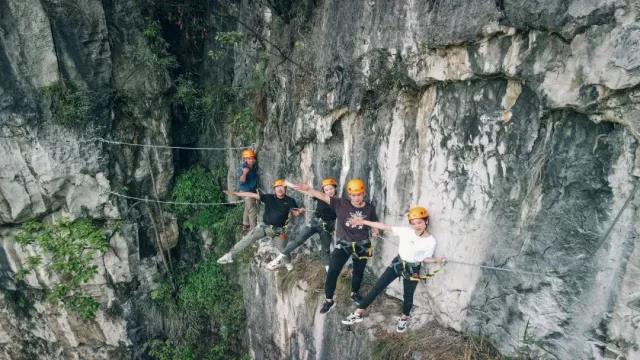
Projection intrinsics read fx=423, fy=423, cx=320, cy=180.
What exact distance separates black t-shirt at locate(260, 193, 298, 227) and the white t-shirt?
111 inches

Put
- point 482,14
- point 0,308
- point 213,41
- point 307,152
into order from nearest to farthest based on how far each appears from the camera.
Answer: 1. point 482,14
2. point 307,152
3. point 213,41
4. point 0,308

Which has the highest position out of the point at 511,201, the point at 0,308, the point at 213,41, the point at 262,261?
the point at 213,41

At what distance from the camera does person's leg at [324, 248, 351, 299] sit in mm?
5816

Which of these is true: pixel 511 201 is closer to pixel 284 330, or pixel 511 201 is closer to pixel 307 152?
pixel 307 152

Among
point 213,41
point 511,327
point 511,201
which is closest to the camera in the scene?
point 511,201

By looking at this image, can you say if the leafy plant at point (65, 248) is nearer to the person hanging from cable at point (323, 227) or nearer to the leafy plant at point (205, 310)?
the leafy plant at point (205, 310)

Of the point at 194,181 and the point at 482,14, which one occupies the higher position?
the point at 482,14

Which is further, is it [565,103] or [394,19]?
[394,19]

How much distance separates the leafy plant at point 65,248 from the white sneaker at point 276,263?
406 cm

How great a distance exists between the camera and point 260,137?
29.0 feet

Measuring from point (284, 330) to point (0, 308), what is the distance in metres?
7.64

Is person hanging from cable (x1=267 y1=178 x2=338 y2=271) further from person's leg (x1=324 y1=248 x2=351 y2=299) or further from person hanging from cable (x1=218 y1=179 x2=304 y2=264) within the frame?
person's leg (x1=324 y1=248 x2=351 y2=299)

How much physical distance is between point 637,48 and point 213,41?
327 inches

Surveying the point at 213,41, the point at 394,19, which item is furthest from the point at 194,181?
the point at 394,19
